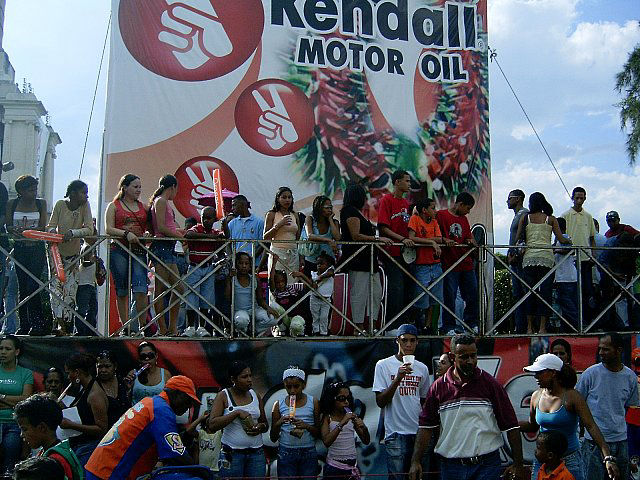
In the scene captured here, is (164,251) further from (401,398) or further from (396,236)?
(401,398)

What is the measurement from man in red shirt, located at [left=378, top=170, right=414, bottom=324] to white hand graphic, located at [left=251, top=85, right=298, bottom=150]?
3176 millimetres

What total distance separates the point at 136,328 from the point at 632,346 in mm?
6042

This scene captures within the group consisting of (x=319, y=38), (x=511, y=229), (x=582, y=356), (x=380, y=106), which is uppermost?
(x=319, y=38)

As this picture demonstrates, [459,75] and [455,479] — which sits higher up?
[459,75]

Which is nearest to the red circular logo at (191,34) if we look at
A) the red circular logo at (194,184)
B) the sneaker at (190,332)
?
the red circular logo at (194,184)

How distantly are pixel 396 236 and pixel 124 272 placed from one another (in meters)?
3.01

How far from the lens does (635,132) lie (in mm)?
20250

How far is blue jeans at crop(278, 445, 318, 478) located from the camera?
8.00 m

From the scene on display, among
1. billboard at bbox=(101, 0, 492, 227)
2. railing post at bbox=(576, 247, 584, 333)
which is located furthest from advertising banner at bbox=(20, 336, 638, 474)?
billboard at bbox=(101, 0, 492, 227)

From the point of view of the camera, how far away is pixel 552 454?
626cm

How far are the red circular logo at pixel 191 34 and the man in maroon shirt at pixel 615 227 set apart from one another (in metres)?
5.73

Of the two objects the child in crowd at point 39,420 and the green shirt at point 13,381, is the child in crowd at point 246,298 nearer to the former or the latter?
the green shirt at point 13,381

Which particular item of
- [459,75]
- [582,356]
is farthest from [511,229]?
[459,75]

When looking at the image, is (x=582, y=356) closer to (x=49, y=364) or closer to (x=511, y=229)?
(x=511, y=229)
